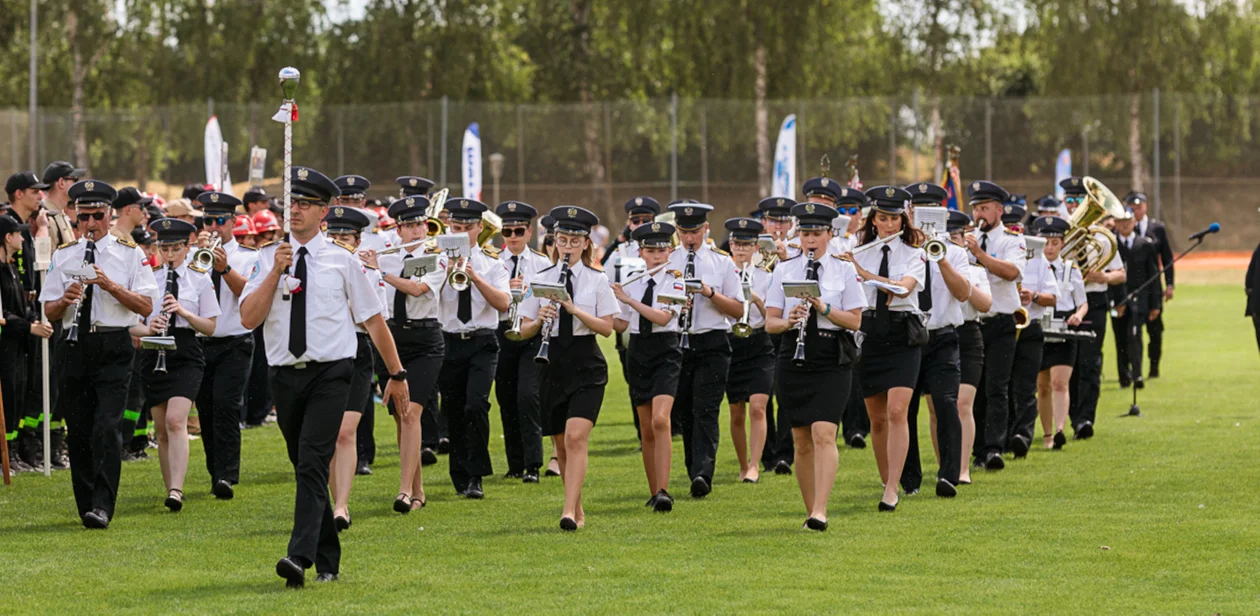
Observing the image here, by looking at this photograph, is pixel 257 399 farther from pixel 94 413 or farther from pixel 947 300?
pixel 947 300

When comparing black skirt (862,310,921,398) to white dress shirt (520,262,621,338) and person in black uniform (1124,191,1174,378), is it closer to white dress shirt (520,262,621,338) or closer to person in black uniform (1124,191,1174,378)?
white dress shirt (520,262,621,338)

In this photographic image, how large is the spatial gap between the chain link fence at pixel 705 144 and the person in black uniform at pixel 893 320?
33.8m

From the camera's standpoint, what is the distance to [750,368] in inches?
524

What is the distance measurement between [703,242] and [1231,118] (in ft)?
125

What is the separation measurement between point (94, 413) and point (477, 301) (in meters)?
2.96

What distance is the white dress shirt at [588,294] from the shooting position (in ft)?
36.0

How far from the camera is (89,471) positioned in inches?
425

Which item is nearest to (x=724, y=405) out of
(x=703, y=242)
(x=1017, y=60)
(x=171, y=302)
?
(x=703, y=242)

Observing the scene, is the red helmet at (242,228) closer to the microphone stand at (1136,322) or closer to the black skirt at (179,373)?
the black skirt at (179,373)

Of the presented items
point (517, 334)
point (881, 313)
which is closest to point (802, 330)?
point (881, 313)

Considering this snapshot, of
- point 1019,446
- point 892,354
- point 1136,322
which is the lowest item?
point 1019,446

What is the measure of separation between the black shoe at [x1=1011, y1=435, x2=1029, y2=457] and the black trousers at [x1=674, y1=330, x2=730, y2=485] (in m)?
2.78

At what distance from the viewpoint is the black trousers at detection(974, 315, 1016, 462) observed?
13.5 metres

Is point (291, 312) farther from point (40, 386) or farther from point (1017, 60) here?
point (1017, 60)
